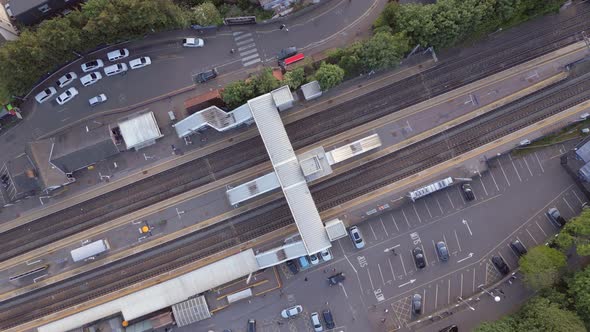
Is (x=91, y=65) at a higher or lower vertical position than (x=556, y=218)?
higher

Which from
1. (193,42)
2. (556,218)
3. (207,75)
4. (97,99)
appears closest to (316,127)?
(207,75)

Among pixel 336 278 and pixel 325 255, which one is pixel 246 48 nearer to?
pixel 325 255

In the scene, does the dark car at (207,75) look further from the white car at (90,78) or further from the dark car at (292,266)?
the dark car at (292,266)

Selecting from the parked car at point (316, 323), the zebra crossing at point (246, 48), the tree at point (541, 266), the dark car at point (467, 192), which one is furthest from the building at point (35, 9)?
the tree at point (541, 266)

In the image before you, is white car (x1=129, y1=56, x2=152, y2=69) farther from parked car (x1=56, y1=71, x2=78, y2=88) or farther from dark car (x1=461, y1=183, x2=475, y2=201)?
dark car (x1=461, y1=183, x2=475, y2=201)

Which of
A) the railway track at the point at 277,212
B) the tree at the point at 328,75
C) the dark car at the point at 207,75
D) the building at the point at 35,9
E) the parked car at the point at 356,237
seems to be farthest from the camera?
the dark car at the point at 207,75

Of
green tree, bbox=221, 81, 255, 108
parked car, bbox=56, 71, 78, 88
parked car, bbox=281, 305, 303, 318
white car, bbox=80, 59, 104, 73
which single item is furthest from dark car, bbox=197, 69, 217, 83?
parked car, bbox=281, 305, 303, 318

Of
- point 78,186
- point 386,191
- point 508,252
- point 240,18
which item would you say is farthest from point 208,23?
point 508,252
